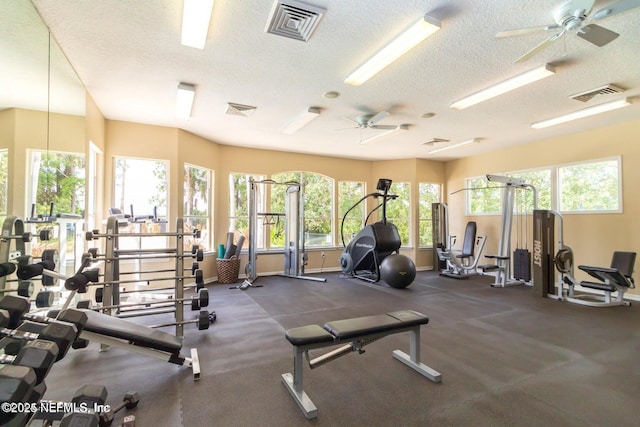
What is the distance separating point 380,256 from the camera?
6.18 metres

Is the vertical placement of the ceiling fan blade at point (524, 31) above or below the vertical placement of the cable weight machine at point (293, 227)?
above

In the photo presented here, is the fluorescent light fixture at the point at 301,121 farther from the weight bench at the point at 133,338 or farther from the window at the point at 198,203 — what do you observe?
the weight bench at the point at 133,338

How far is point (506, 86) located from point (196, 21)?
10.7ft

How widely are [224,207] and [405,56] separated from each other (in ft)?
15.3

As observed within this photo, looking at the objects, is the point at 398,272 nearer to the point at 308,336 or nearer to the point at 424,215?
the point at 424,215

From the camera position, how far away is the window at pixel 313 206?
7.00m

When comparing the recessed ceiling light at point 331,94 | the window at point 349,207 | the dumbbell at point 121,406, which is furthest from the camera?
the window at point 349,207

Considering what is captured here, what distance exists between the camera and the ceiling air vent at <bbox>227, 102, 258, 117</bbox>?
4180mm

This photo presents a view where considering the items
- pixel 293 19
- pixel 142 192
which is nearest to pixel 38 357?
pixel 293 19

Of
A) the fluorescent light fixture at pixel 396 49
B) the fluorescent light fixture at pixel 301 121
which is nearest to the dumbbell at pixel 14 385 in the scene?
the fluorescent light fixture at pixel 396 49

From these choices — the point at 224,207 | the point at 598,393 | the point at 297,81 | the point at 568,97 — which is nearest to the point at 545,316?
the point at 598,393

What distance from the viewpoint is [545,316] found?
3.92m

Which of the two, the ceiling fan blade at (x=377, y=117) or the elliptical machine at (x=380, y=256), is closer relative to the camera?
the ceiling fan blade at (x=377, y=117)

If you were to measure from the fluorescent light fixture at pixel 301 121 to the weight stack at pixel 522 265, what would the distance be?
4824 millimetres
